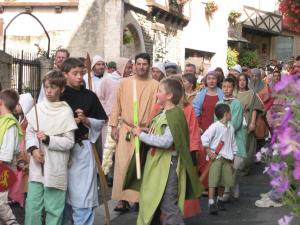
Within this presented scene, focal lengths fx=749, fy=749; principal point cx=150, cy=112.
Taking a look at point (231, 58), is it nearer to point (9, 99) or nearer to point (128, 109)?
point (128, 109)

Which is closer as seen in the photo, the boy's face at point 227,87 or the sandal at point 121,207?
the sandal at point 121,207

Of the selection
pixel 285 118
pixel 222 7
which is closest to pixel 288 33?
pixel 222 7

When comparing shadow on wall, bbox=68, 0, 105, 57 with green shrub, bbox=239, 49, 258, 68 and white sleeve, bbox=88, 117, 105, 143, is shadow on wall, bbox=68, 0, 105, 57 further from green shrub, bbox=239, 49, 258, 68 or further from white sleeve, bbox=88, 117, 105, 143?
green shrub, bbox=239, 49, 258, 68

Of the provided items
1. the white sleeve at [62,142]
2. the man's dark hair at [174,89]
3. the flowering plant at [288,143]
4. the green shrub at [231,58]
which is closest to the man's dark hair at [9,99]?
the white sleeve at [62,142]

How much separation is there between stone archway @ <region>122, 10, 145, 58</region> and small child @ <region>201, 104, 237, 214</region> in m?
10.9

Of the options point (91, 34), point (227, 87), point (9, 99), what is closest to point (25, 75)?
point (91, 34)

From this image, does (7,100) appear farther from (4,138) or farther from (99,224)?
(99,224)

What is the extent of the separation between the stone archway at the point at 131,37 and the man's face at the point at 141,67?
11.6 meters

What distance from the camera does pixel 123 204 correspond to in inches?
350

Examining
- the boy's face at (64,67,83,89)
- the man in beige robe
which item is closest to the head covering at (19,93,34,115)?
the man in beige robe

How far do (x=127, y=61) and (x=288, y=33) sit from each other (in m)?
38.3

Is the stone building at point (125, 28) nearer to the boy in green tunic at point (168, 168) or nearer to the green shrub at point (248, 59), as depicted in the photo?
the green shrub at point (248, 59)

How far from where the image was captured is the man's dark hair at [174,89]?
7.02 metres

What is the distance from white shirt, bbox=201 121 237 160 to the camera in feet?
30.9
